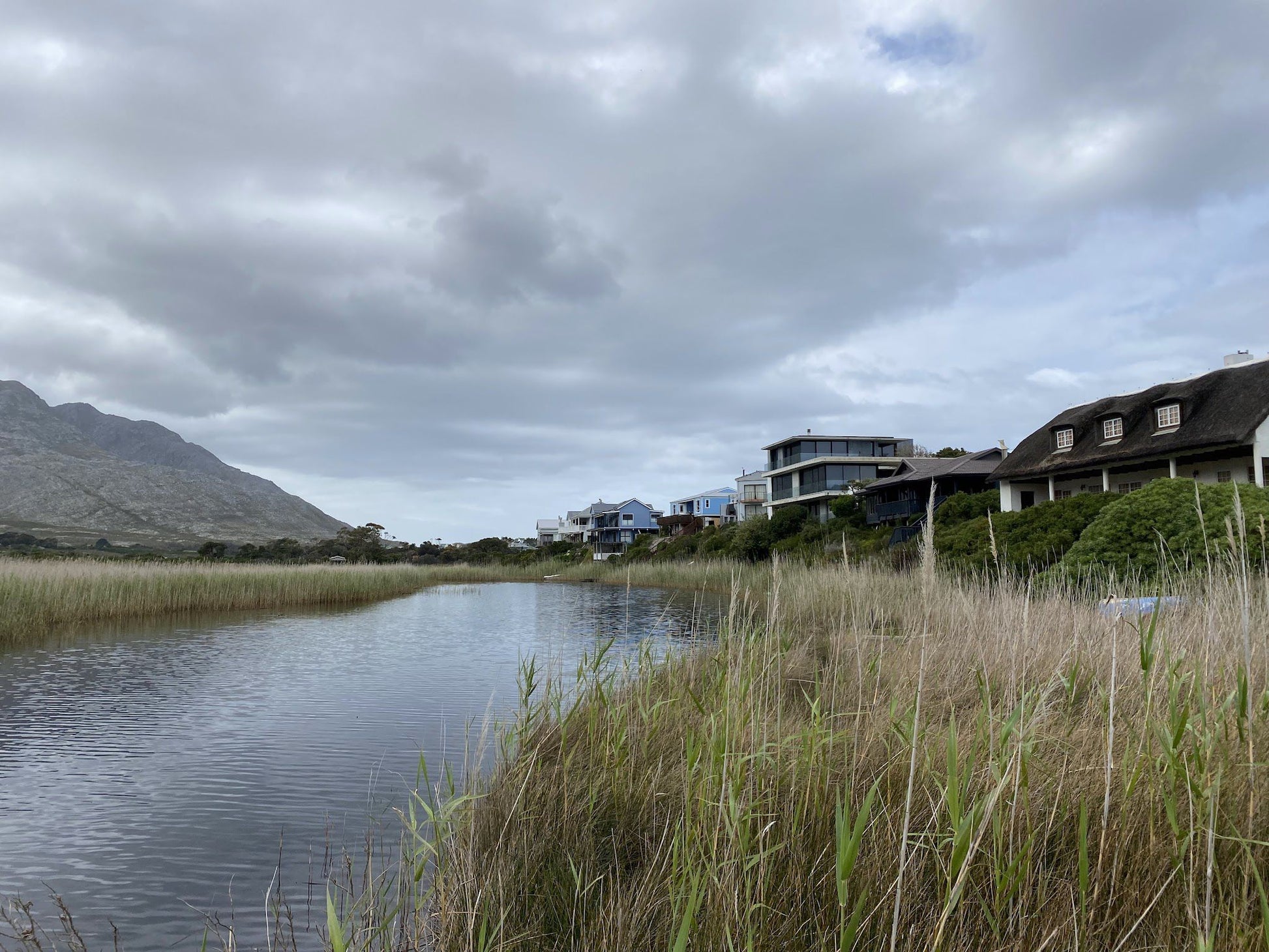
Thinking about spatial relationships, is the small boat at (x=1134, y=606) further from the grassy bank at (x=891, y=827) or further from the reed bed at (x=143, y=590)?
the reed bed at (x=143, y=590)

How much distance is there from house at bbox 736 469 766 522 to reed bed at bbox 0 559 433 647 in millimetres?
43960

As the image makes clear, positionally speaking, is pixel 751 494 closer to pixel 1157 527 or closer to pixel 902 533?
pixel 902 533

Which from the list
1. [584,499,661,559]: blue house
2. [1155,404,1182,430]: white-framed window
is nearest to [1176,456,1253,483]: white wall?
[1155,404,1182,430]: white-framed window

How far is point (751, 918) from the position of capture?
89.1 inches

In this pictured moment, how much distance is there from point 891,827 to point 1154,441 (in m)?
27.4

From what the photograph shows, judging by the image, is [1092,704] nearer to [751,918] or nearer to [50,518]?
[751,918]

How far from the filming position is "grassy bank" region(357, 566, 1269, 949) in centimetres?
199

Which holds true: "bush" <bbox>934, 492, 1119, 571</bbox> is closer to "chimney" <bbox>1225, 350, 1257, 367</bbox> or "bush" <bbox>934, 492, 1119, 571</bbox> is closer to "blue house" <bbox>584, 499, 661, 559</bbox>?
"chimney" <bbox>1225, 350, 1257, 367</bbox>

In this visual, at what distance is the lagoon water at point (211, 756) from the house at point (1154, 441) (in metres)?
18.2

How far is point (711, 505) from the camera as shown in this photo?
80375 mm

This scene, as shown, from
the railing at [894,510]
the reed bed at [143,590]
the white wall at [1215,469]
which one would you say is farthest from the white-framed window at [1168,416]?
the reed bed at [143,590]

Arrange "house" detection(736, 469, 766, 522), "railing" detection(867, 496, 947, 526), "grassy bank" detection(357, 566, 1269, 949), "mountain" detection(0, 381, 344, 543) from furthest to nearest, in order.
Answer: "mountain" detection(0, 381, 344, 543) < "house" detection(736, 469, 766, 522) < "railing" detection(867, 496, 947, 526) < "grassy bank" detection(357, 566, 1269, 949)

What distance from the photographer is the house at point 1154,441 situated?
22.1m

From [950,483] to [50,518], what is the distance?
102 metres
